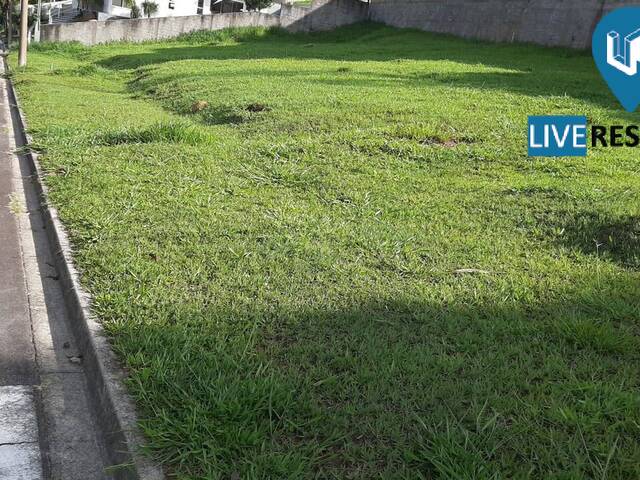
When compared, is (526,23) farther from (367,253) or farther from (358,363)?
(358,363)

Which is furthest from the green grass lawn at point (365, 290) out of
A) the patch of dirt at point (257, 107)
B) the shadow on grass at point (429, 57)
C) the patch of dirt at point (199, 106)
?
the shadow on grass at point (429, 57)

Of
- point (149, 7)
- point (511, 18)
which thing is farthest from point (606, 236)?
point (149, 7)

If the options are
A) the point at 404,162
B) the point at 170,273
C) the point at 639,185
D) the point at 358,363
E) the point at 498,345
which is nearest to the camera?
the point at 358,363

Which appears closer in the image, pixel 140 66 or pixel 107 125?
pixel 107 125

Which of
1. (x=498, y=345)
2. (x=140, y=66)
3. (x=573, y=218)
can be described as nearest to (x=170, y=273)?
(x=498, y=345)

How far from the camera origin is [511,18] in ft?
81.3

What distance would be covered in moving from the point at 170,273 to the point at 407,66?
1317cm

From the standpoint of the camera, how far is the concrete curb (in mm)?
2617

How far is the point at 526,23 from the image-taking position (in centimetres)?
2400

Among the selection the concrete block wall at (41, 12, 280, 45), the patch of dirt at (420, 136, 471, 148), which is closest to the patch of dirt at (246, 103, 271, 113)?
the patch of dirt at (420, 136, 471, 148)

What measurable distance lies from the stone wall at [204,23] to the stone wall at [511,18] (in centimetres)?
299

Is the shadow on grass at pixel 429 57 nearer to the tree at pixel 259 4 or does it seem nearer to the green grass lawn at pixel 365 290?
the green grass lawn at pixel 365 290

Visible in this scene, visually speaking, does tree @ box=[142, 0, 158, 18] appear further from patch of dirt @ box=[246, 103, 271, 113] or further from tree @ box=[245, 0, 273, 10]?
patch of dirt @ box=[246, 103, 271, 113]

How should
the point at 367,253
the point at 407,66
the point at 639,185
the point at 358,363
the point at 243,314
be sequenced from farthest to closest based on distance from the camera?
the point at 407,66, the point at 639,185, the point at 367,253, the point at 243,314, the point at 358,363
